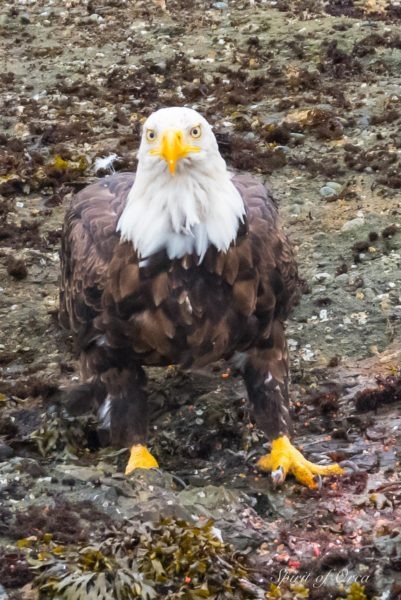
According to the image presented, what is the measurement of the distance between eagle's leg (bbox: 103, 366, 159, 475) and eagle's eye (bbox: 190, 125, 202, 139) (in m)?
1.66

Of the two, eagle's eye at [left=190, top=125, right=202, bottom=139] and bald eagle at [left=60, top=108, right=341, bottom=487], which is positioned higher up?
eagle's eye at [left=190, top=125, right=202, bottom=139]

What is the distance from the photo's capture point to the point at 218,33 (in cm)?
1527

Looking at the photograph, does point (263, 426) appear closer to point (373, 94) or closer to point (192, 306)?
point (192, 306)

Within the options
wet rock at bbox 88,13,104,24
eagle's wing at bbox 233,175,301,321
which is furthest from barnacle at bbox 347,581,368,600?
wet rock at bbox 88,13,104,24

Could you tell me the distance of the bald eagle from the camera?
6.80 m

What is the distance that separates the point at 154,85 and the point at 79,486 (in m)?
8.05

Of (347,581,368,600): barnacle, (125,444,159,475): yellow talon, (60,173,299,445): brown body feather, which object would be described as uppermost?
(60,173,299,445): brown body feather

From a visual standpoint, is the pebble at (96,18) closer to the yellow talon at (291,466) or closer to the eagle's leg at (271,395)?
the eagle's leg at (271,395)

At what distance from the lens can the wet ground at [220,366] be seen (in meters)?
5.73

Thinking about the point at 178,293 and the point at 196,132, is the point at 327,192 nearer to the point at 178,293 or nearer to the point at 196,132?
the point at 178,293

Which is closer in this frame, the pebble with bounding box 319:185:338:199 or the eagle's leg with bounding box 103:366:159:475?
the eagle's leg with bounding box 103:366:159:475

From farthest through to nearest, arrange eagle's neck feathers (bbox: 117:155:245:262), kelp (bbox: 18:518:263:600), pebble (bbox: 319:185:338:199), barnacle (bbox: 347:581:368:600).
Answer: pebble (bbox: 319:185:338:199)
eagle's neck feathers (bbox: 117:155:245:262)
barnacle (bbox: 347:581:368:600)
kelp (bbox: 18:518:263:600)

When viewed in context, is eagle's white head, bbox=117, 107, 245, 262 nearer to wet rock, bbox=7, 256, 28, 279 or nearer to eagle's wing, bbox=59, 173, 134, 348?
eagle's wing, bbox=59, 173, 134, 348

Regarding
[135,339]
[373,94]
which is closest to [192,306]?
[135,339]
